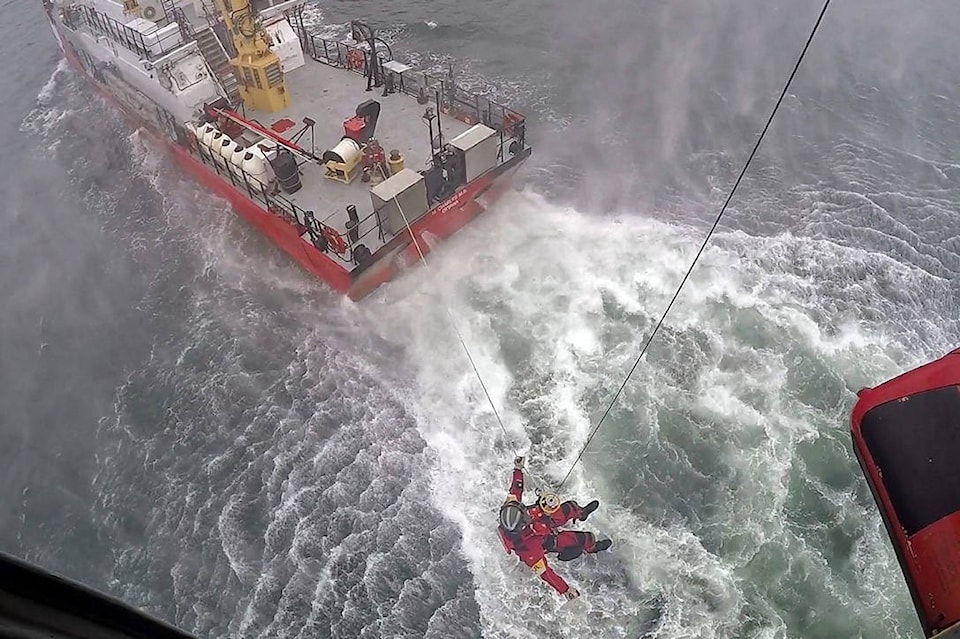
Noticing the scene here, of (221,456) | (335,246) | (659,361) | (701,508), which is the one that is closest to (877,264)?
(659,361)

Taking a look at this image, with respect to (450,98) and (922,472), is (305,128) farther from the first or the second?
(922,472)

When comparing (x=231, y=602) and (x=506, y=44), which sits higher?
(x=506, y=44)

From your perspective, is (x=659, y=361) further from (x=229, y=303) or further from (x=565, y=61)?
(x=565, y=61)

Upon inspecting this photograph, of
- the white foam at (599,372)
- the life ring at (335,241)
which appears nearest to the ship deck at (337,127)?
the life ring at (335,241)

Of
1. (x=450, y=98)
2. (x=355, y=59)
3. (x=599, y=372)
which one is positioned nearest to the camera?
(x=599, y=372)

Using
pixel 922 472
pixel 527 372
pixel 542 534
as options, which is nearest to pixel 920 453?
pixel 922 472

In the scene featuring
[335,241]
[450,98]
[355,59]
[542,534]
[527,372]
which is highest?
[355,59]
